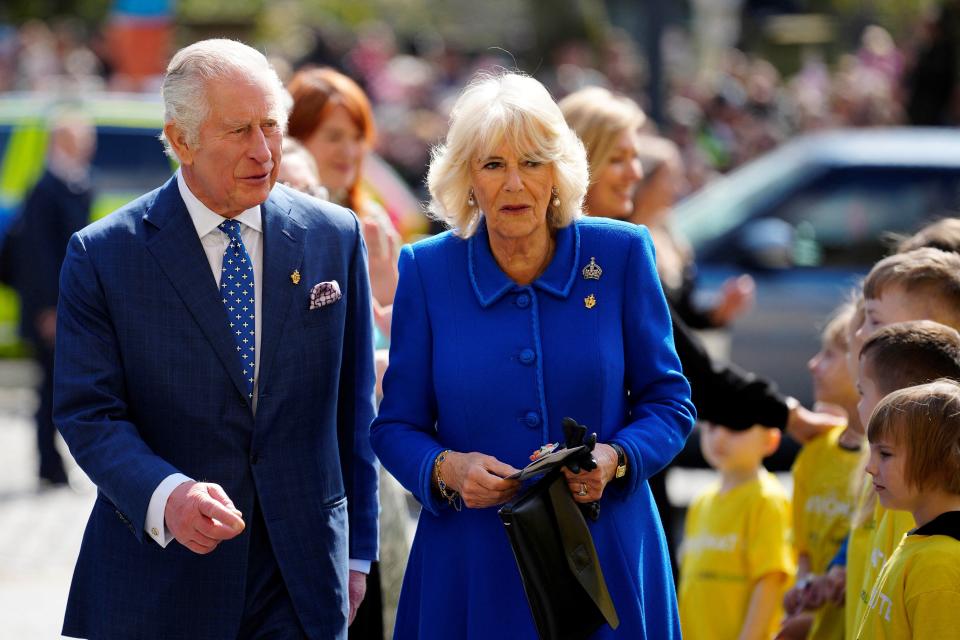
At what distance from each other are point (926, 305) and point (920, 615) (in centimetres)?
104

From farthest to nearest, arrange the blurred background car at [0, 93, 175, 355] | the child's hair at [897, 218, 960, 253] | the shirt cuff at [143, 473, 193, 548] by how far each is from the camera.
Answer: the blurred background car at [0, 93, 175, 355]
the child's hair at [897, 218, 960, 253]
the shirt cuff at [143, 473, 193, 548]

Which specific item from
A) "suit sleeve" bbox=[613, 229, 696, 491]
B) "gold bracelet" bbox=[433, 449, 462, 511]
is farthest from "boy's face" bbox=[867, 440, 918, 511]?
"gold bracelet" bbox=[433, 449, 462, 511]

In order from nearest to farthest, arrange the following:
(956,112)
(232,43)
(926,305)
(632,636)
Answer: (632,636) < (232,43) < (926,305) < (956,112)

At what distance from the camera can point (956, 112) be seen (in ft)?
57.1

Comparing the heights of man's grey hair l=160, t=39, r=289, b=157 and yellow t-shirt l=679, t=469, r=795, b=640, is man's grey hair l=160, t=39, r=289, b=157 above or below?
above

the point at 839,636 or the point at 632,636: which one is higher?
the point at 632,636

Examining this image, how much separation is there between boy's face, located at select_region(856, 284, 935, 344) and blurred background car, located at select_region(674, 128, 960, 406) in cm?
504

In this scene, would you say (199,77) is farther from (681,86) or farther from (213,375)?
(681,86)

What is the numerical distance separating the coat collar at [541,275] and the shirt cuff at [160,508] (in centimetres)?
82

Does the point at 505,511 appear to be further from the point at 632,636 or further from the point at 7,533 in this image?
the point at 7,533

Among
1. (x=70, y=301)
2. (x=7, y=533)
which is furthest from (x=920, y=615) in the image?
(x=7, y=533)

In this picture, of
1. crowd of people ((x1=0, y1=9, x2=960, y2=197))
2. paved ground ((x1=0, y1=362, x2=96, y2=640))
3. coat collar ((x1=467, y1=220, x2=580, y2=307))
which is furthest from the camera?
crowd of people ((x1=0, y1=9, x2=960, y2=197))

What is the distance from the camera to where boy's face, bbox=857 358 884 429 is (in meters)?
4.05

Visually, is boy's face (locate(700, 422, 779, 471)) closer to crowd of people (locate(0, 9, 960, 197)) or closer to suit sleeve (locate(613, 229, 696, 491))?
suit sleeve (locate(613, 229, 696, 491))
